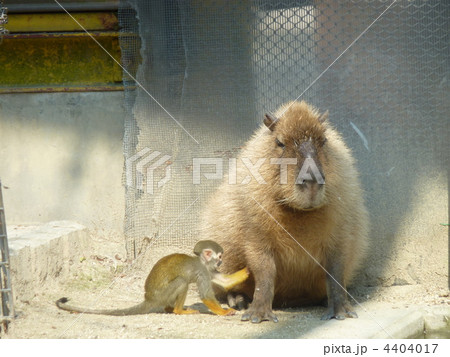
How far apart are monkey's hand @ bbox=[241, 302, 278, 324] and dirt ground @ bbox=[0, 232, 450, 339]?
6 cm

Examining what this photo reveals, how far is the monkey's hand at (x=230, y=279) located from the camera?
4.71m

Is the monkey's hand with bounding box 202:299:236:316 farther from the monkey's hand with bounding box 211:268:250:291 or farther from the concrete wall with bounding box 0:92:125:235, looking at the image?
the concrete wall with bounding box 0:92:125:235

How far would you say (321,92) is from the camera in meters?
5.51

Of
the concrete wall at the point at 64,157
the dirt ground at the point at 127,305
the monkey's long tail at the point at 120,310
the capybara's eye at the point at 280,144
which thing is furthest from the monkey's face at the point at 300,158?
the concrete wall at the point at 64,157

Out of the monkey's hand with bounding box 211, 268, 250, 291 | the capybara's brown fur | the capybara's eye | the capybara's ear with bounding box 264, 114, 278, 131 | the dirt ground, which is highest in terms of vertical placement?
the capybara's ear with bounding box 264, 114, 278, 131

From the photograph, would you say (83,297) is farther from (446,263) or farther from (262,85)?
(446,263)

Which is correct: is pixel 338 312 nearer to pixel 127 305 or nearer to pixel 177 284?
pixel 177 284

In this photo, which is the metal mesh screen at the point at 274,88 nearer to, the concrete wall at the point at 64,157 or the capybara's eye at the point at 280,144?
the concrete wall at the point at 64,157

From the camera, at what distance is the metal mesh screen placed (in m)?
5.38

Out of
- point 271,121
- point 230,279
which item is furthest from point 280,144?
point 230,279

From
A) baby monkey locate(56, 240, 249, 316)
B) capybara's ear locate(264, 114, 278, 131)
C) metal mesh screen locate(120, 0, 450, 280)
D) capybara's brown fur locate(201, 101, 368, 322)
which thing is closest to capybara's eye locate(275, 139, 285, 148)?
capybara's brown fur locate(201, 101, 368, 322)

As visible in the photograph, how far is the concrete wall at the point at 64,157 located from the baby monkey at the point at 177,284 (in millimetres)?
1441

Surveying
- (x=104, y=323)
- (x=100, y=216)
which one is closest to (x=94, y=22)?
(x=100, y=216)
